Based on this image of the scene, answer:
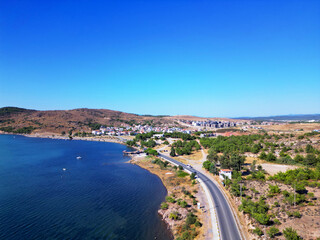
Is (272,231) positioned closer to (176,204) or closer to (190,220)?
(190,220)

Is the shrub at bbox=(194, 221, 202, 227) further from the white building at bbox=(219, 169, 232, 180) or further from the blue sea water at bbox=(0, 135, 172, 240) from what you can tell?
the white building at bbox=(219, 169, 232, 180)

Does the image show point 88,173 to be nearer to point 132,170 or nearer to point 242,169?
point 132,170

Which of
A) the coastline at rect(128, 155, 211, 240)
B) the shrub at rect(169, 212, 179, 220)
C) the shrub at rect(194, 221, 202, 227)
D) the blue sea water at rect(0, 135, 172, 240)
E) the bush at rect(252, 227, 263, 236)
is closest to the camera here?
the bush at rect(252, 227, 263, 236)

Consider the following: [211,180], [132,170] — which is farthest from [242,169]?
[132,170]

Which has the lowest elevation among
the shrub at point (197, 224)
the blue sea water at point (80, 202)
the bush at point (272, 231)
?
the blue sea water at point (80, 202)

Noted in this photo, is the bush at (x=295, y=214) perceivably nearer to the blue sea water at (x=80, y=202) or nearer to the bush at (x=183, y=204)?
the bush at (x=183, y=204)

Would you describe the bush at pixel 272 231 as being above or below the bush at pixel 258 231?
above

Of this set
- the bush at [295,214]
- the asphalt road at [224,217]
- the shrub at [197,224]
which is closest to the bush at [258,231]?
the asphalt road at [224,217]

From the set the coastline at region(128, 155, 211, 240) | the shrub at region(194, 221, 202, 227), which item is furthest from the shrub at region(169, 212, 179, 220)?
the shrub at region(194, 221, 202, 227)

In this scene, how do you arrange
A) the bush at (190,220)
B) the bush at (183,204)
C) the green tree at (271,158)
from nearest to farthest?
the bush at (190,220), the bush at (183,204), the green tree at (271,158)

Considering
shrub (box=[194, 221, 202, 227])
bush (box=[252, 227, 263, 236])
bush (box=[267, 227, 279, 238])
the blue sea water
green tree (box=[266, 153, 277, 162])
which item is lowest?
the blue sea water
